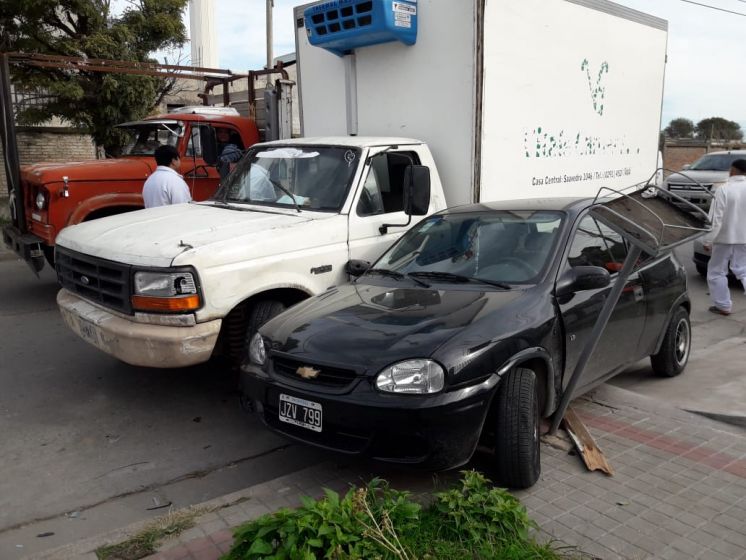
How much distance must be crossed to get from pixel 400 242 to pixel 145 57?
38.7 feet

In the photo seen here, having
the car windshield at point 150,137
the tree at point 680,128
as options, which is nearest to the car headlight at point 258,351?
the car windshield at point 150,137

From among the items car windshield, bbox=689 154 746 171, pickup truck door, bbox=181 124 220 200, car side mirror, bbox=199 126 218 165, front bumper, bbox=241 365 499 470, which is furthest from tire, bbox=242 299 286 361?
car windshield, bbox=689 154 746 171

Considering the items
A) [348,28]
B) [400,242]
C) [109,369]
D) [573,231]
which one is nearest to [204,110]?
[348,28]

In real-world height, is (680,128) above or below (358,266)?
above

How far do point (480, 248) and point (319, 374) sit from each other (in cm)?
163

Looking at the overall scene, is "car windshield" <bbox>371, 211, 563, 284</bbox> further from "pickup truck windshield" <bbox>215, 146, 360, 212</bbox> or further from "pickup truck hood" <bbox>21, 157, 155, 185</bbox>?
"pickup truck hood" <bbox>21, 157, 155, 185</bbox>

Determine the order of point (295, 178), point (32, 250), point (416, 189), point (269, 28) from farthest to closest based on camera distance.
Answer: point (269, 28)
point (32, 250)
point (295, 178)
point (416, 189)

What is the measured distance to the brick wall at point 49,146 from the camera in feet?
53.8

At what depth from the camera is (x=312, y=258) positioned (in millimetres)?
5152

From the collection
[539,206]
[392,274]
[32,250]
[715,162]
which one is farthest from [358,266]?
[715,162]

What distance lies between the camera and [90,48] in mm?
13695

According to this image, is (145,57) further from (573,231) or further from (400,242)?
(573,231)

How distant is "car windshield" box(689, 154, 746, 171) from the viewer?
16.0 m

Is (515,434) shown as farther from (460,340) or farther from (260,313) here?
(260,313)
